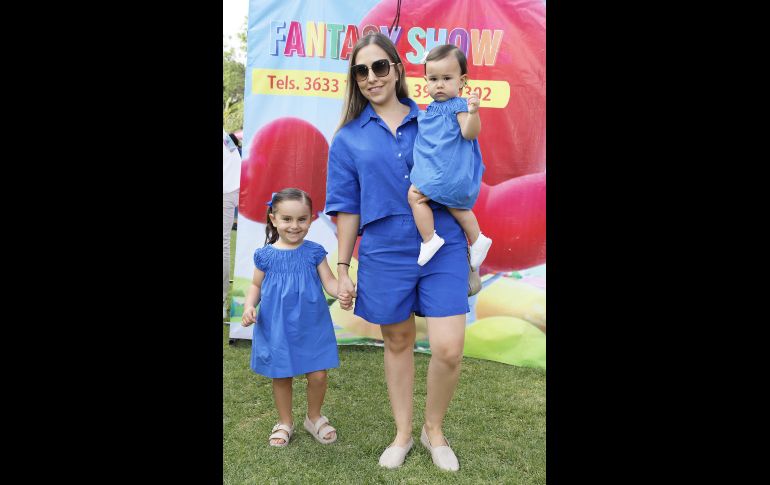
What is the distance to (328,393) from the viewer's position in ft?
14.1

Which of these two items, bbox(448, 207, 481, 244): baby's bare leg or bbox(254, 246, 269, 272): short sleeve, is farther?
bbox(254, 246, 269, 272): short sleeve

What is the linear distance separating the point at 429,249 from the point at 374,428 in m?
1.40

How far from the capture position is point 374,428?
12.2ft

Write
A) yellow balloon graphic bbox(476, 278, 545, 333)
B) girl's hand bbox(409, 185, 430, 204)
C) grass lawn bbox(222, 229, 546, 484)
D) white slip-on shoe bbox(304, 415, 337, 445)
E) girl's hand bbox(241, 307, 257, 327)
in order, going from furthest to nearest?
yellow balloon graphic bbox(476, 278, 545, 333) < white slip-on shoe bbox(304, 415, 337, 445) < girl's hand bbox(241, 307, 257, 327) < grass lawn bbox(222, 229, 546, 484) < girl's hand bbox(409, 185, 430, 204)

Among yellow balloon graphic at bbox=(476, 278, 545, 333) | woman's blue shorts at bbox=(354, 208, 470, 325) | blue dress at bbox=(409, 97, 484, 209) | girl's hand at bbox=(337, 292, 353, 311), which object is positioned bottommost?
yellow balloon graphic at bbox=(476, 278, 545, 333)

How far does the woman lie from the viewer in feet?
9.75

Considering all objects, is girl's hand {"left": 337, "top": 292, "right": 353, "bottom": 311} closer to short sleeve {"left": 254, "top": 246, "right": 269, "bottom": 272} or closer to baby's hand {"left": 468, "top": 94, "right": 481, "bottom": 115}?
short sleeve {"left": 254, "top": 246, "right": 269, "bottom": 272}

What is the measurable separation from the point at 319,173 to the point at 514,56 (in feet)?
5.69

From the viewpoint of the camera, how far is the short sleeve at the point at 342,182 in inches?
120

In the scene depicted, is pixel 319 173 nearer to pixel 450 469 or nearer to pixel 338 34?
pixel 338 34

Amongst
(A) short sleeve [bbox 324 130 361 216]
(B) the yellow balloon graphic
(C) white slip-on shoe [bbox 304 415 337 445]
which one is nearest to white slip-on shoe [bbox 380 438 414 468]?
(C) white slip-on shoe [bbox 304 415 337 445]

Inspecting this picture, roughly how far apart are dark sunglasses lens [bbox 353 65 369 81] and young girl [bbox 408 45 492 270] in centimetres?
31

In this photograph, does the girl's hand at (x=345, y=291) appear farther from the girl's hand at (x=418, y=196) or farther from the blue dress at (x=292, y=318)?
the girl's hand at (x=418, y=196)

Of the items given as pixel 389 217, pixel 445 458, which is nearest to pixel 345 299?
pixel 389 217
